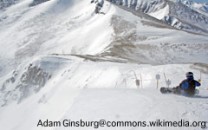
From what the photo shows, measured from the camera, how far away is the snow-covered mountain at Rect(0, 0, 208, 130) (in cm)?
1742

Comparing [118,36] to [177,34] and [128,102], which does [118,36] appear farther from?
[128,102]

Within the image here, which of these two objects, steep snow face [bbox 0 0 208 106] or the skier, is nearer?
the skier

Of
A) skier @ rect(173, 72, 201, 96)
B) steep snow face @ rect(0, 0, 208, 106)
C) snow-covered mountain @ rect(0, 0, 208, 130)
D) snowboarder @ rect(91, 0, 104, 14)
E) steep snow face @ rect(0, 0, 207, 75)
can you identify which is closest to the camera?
snow-covered mountain @ rect(0, 0, 208, 130)

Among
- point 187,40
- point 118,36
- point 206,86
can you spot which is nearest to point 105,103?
point 206,86

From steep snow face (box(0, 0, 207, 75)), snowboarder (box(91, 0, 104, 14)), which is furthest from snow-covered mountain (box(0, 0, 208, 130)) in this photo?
snowboarder (box(91, 0, 104, 14))

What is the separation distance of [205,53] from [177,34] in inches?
634

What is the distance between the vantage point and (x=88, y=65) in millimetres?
40969

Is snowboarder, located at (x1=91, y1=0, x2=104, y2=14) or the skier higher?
snowboarder, located at (x1=91, y1=0, x2=104, y2=14)

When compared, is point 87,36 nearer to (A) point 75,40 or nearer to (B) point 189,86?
(A) point 75,40

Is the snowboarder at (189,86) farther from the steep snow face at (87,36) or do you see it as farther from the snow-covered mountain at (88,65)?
the steep snow face at (87,36)

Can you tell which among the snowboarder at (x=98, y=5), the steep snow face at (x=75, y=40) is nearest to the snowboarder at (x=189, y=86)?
the steep snow face at (x=75, y=40)

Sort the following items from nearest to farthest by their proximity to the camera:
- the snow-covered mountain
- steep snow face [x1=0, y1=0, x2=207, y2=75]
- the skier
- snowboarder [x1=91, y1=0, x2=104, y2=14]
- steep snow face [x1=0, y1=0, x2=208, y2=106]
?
Answer: the snow-covered mountain → the skier → steep snow face [x1=0, y1=0, x2=208, y2=106] → steep snow face [x1=0, y1=0, x2=207, y2=75] → snowboarder [x1=91, y1=0, x2=104, y2=14]

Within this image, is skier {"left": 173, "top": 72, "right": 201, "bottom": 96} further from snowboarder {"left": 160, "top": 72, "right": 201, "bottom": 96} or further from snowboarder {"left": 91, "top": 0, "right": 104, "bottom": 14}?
snowboarder {"left": 91, "top": 0, "right": 104, "bottom": 14}

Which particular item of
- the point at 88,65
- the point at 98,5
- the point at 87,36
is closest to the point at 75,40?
the point at 87,36
